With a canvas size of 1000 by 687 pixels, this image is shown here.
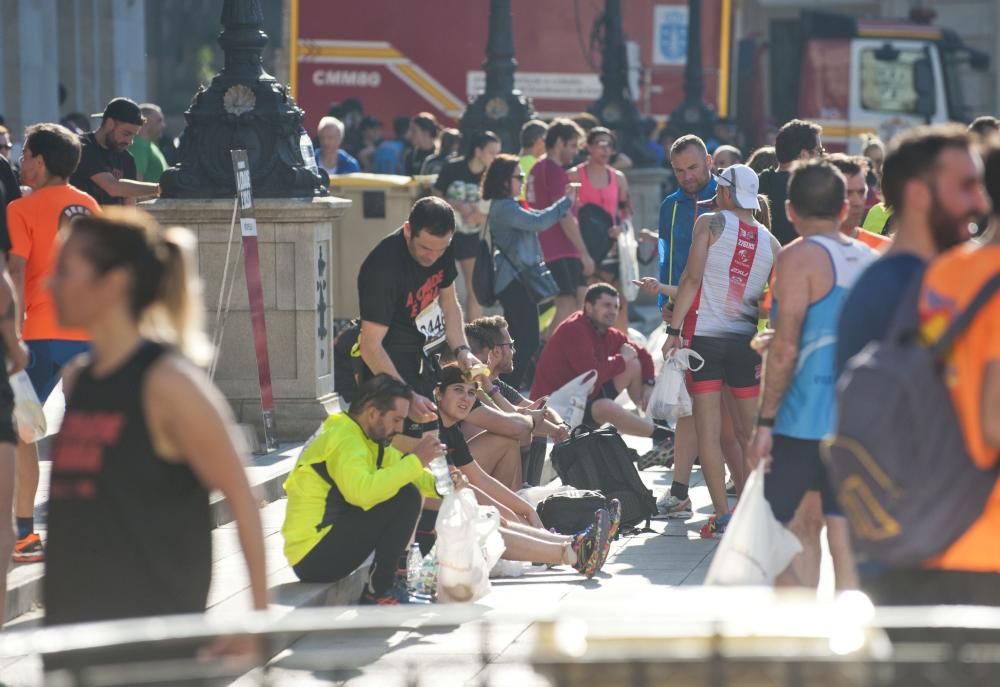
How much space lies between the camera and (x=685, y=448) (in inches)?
404

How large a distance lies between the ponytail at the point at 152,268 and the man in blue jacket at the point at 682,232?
5837mm

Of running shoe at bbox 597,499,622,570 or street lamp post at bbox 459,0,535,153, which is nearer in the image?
running shoe at bbox 597,499,622,570

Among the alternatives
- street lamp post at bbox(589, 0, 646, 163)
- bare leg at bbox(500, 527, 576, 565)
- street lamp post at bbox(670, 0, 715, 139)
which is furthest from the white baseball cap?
street lamp post at bbox(670, 0, 715, 139)

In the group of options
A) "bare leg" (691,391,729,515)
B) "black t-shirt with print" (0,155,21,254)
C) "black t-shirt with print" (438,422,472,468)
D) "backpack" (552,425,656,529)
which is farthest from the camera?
"backpack" (552,425,656,529)

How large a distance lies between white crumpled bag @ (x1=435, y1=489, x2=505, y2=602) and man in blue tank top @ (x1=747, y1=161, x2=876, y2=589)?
1861 millimetres

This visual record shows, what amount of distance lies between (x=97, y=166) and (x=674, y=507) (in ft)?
11.0

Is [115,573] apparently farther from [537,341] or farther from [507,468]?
[537,341]

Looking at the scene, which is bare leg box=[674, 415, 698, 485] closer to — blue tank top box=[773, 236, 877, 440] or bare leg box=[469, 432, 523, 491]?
bare leg box=[469, 432, 523, 491]

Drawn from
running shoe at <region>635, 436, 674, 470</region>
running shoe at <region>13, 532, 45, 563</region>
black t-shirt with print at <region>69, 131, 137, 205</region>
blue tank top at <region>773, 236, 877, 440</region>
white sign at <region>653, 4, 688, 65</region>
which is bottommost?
running shoe at <region>635, 436, 674, 470</region>

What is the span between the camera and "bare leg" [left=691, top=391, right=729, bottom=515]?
9.64 m

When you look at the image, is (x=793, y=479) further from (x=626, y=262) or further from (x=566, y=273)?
(x=626, y=262)

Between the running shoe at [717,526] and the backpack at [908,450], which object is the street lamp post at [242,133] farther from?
the backpack at [908,450]

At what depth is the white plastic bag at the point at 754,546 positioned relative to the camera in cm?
632

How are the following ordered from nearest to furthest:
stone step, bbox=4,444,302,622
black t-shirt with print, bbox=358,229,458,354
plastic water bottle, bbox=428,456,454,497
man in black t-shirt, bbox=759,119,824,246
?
1. stone step, bbox=4,444,302,622
2. plastic water bottle, bbox=428,456,454,497
3. black t-shirt with print, bbox=358,229,458,354
4. man in black t-shirt, bbox=759,119,824,246
